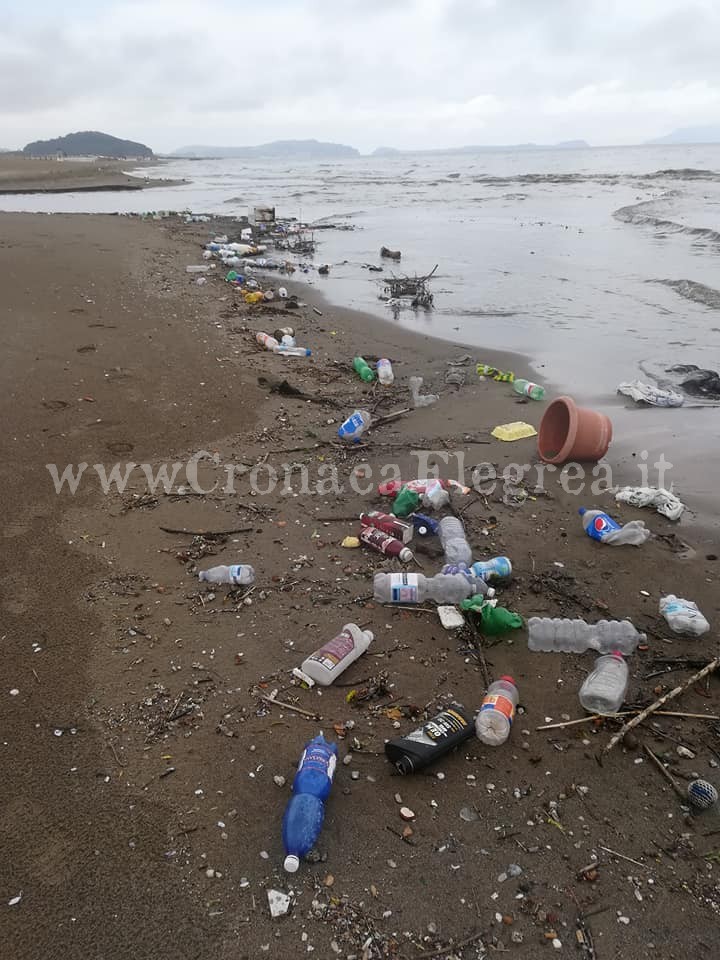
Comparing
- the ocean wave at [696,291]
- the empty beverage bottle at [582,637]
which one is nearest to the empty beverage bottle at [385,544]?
the empty beverage bottle at [582,637]

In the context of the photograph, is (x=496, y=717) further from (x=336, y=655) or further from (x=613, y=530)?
(x=613, y=530)

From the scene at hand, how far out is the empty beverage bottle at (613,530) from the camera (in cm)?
407

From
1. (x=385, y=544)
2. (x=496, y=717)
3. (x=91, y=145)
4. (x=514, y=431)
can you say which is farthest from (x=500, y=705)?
(x=91, y=145)

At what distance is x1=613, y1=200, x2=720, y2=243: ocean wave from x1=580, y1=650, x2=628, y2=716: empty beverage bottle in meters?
16.8

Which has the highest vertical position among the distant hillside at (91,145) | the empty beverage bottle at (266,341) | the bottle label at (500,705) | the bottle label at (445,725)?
the distant hillside at (91,145)

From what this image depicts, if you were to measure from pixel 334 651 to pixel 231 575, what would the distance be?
95cm

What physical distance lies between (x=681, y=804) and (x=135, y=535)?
3.49 m

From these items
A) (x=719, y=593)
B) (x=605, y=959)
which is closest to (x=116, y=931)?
(x=605, y=959)

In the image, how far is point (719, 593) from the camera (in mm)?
3656

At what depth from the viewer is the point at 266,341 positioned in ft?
Answer: 26.3

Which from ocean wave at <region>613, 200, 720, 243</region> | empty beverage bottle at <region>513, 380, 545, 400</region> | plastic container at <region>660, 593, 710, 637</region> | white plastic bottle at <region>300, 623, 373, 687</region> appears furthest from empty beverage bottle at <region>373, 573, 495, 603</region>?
ocean wave at <region>613, 200, 720, 243</region>

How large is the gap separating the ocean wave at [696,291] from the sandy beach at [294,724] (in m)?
7.27

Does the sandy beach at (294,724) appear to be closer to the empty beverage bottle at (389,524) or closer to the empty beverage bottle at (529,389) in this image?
the empty beverage bottle at (389,524)

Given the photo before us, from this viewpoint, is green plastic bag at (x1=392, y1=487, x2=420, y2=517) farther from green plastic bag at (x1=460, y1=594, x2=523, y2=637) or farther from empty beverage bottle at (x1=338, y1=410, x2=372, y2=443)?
empty beverage bottle at (x1=338, y1=410, x2=372, y2=443)
